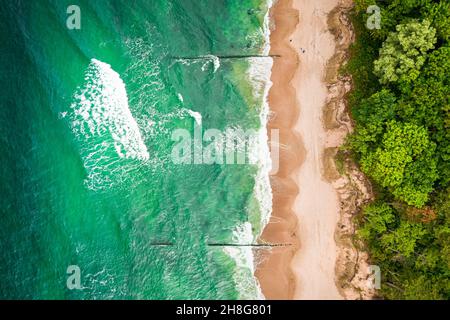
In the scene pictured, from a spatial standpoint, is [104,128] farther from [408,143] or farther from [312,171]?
[408,143]

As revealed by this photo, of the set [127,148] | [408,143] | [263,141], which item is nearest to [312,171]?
[263,141]

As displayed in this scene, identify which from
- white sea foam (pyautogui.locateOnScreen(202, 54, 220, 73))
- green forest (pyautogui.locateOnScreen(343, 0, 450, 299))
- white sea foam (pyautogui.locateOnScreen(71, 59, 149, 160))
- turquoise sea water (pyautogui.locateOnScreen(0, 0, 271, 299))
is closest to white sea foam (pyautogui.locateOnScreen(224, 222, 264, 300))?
turquoise sea water (pyautogui.locateOnScreen(0, 0, 271, 299))

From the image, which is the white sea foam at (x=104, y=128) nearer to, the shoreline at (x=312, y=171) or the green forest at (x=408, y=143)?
the shoreline at (x=312, y=171)

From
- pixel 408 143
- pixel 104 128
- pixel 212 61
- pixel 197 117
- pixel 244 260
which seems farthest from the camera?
pixel 104 128

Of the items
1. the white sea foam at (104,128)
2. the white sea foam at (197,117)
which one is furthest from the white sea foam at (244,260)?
the white sea foam at (104,128)

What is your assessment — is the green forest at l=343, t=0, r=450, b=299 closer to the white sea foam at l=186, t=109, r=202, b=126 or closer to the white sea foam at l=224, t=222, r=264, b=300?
the white sea foam at l=224, t=222, r=264, b=300

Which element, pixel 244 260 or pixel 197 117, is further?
pixel 197 117

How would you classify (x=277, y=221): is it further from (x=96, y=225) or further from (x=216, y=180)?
(x=96, y=225)
